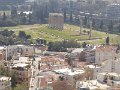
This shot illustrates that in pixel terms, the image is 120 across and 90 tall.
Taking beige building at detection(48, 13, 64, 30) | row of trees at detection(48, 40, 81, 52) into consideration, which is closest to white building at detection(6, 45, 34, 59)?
row of trees at detection(48, 40, 81, 52)

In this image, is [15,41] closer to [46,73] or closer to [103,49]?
[103,49]

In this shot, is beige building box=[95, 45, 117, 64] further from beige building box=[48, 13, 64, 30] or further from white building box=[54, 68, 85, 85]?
beige building box=[48, 13, 64, 30]

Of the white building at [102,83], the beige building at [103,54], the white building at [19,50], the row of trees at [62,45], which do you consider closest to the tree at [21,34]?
the row of trees at [62,45]

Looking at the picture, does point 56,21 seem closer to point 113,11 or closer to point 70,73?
point 113,11

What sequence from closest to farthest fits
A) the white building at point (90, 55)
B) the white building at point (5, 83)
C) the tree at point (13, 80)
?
the white building at point (5, 83)
the tree at point (13, 80)
the white building at point (90, 55)

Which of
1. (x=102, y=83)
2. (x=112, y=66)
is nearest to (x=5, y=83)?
(x=102, y=83)

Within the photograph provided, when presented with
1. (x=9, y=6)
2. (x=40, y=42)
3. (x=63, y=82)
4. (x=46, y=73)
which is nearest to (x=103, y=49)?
(x=46, y=73)

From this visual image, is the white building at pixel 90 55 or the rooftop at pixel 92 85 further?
the white building at pixel 90 55

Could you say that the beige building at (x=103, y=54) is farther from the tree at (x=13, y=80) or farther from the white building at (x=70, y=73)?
the tree at (x=13, y=80)
